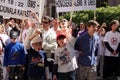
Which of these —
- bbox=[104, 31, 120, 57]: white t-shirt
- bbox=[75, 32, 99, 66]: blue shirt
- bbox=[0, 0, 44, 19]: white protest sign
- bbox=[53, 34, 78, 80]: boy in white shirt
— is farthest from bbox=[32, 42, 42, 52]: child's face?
bbox=[104, 31, 120, 57]: white t-shirt

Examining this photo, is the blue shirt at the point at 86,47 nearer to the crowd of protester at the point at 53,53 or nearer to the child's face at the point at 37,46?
the crowd of protester at the point at 53,53

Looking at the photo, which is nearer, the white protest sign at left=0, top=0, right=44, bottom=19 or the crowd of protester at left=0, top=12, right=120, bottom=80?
the crowd of protester at left=0, top=12, right=120, bottom=80

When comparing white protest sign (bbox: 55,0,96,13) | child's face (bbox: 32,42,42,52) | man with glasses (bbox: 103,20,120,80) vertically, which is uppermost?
white protest sign (bbox: 55,0,96,13)

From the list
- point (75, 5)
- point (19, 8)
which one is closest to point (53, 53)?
point (19, 8)

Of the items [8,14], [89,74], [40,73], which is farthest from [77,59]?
[8,14]

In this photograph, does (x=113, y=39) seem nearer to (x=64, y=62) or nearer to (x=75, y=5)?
(x=75, y=5)

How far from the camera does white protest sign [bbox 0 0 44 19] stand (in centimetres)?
1004

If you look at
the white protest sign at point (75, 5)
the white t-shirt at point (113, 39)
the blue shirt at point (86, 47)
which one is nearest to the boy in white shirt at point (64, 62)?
the blue shirt at point (86, 47)

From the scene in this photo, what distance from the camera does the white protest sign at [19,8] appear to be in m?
10.0

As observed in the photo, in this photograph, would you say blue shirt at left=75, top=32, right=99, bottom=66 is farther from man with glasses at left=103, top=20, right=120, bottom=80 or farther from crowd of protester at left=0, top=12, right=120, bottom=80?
man with glasses at left=103, top=20, right=120, bottom=80

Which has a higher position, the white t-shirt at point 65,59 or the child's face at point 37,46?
the child's face at point 37,46

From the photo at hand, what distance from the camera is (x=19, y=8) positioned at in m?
10.1

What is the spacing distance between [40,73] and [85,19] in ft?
26.3

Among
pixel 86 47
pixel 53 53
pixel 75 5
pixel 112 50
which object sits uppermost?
pixel 75 5
